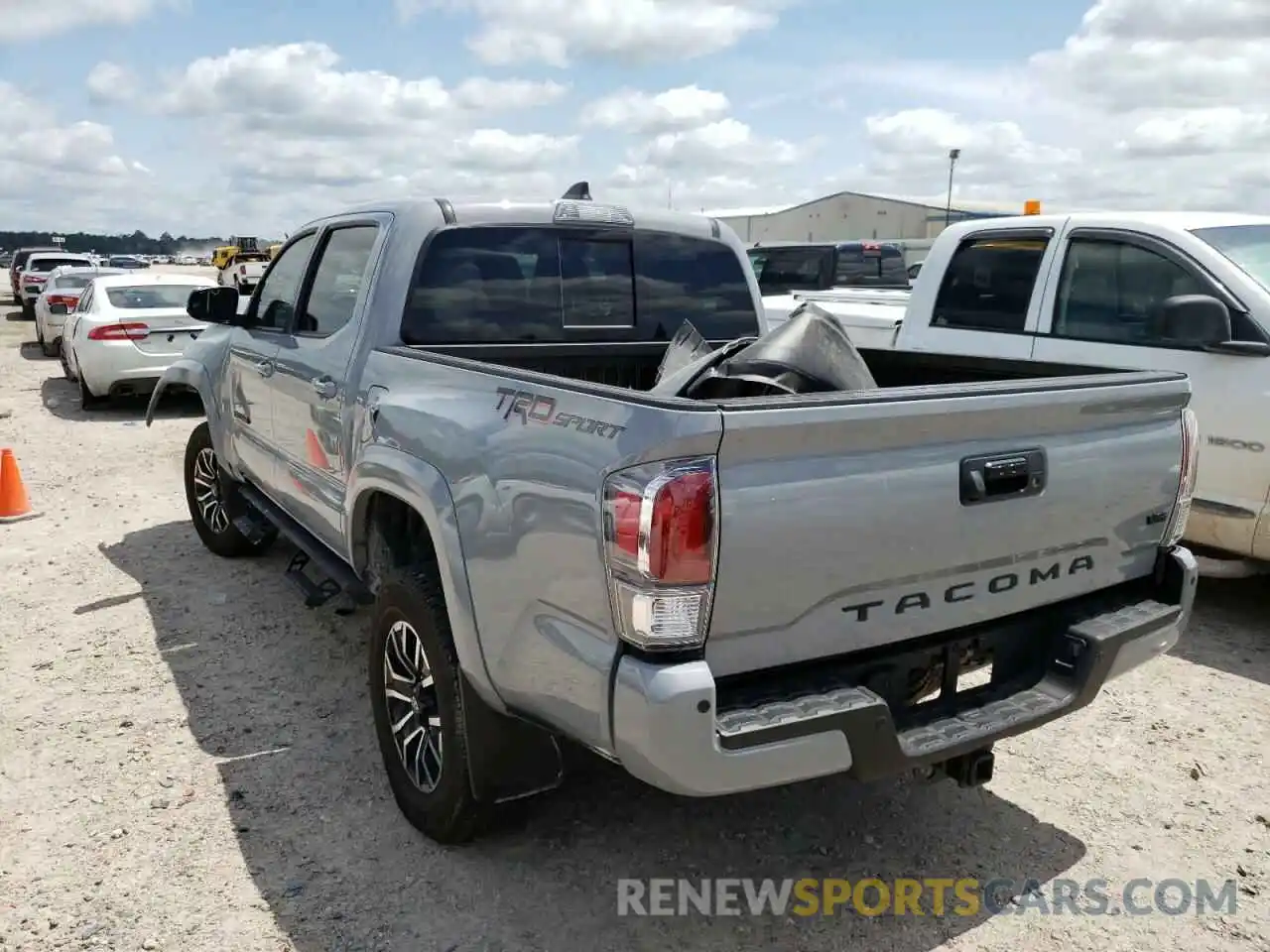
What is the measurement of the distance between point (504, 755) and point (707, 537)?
42.9 inches

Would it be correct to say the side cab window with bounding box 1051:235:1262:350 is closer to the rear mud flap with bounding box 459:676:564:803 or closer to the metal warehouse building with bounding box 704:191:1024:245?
the rear mud flap with bounding box 459:676:564:803

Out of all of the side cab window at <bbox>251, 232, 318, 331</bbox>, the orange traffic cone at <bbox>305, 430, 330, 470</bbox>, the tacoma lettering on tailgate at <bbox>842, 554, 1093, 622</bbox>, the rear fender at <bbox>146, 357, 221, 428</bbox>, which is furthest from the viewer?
the rear fender at <bbox>146, 357, 221, 428</bbox>

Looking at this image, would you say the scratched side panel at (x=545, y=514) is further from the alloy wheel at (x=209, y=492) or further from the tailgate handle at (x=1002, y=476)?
the alloy wheel at (x=209, y=492)

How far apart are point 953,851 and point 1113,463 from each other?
1.33m

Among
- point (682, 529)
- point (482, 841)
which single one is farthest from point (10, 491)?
point (682, 529)

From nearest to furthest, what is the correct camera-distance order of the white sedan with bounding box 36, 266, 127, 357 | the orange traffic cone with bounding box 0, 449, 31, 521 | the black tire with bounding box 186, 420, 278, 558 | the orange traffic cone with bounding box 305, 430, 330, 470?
the orange traffic cone with bounding box 305, 430, 330, 470
the black tire with bounding box 186, 420, 278, 558
the orange traffic cone with bounding box 0, 449, 31, 521
the white sedan with bounding box 36, 266, 127, 357

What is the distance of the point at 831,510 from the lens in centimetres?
242

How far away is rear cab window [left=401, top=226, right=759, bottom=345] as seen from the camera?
397 cm

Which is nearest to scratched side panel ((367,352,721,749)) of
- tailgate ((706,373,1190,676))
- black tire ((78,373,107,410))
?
tailgate ((706,373,1190,676))

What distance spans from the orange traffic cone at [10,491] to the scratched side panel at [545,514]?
19.1ft

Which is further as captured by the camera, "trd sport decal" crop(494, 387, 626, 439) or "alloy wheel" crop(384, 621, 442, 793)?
"alloy wheel" crop(384, 621, 442, 793)

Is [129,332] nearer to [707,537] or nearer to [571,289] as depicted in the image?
[571,289]

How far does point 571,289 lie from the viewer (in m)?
4.30

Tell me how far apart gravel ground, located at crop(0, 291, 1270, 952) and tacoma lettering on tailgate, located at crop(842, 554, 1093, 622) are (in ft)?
3.17
